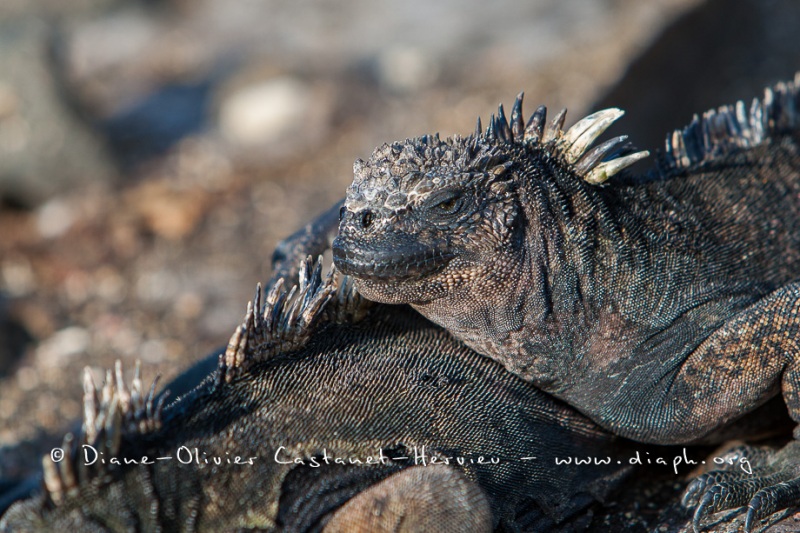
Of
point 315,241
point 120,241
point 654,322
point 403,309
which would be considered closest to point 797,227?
point 654,322

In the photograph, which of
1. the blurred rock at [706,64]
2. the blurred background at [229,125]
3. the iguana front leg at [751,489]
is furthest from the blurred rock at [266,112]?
the iguana front leg at [751,489]

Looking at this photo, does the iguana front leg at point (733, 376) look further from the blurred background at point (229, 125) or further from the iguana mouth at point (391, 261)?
the blurred background at point (229, 125)

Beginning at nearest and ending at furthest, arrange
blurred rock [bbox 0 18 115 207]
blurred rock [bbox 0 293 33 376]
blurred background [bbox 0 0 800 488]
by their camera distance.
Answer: blurred rock [bbox 0 293 33 376], blurred background [bbox 0 0 800 488], blurred rock [bbox 0 18 115 207]

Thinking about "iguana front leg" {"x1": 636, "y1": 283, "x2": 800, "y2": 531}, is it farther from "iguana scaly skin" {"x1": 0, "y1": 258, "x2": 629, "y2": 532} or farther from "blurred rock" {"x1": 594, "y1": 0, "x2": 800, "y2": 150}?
"blurred rock" {"x1": 594, "y1": 0, "x2": 800, "y2": 150}

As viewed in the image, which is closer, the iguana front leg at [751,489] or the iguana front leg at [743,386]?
the iguana front leg at [751,489]

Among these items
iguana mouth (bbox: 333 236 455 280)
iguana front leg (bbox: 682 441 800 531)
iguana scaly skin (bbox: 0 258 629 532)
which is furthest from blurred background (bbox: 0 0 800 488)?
iguana front leg (bbox: 682 441 800 531)

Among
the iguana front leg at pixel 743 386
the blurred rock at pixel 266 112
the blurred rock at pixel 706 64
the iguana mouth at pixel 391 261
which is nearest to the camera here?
the iguana mouth at pixel 391 261

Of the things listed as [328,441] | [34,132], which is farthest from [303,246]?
[34,132]
